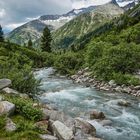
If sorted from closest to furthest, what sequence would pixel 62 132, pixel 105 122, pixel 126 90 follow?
pixel 62 132 < pixel 105 122 < pixel 126 90

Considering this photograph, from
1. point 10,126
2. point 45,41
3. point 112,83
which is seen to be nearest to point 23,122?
point 10,126

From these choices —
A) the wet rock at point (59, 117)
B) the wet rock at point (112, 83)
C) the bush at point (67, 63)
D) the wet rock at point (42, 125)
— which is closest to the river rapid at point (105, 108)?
the wet rock at point (59, 117)

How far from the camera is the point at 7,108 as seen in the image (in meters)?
17.0

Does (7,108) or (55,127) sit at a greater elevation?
(7,108)

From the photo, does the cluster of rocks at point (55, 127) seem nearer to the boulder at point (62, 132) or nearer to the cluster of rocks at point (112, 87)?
the boulder at point (62, 132)

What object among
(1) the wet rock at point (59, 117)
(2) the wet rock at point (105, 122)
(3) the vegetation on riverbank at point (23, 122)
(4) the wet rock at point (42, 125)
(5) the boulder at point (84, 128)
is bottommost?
(2) the wet rock at point (105, 122)

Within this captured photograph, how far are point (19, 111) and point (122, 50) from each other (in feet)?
126

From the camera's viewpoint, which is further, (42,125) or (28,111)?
(28,111)

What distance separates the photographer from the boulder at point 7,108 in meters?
16.7

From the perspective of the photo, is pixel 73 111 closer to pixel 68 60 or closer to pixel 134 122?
pixel 134 122

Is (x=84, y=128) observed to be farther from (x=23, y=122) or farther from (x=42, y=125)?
(x=23, y=122)

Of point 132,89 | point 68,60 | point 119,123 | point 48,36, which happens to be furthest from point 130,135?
point 48,36

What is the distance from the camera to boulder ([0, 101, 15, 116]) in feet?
54.7

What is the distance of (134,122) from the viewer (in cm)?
2511
